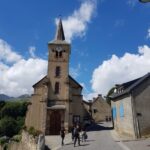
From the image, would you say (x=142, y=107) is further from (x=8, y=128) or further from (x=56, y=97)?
(x=8, y=128)

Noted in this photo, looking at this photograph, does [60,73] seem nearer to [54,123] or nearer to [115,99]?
[54,123]

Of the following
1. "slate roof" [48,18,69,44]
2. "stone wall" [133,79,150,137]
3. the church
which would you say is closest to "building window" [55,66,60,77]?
the church

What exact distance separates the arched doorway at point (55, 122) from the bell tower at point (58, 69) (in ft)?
8.75

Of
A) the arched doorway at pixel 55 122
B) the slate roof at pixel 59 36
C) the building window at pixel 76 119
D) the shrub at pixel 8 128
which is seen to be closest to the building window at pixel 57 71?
the slate roof at pixel 59 36

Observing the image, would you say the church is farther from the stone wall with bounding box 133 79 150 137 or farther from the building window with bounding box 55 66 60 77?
the stone wall with bounding box 133 79 150 137

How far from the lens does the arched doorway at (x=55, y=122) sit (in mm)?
36125

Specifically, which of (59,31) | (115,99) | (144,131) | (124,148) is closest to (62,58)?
(59,31)

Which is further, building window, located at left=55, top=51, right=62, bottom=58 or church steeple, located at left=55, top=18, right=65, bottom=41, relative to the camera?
church steeple, located at left=55, top=18, right=65, bottom=41

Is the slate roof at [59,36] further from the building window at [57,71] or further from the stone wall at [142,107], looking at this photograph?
the stone wall at [142,107]

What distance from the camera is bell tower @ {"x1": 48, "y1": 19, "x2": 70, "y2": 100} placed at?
37.8 metres

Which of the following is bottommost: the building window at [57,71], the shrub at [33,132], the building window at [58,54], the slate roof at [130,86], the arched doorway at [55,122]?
the shrub at [33,132]

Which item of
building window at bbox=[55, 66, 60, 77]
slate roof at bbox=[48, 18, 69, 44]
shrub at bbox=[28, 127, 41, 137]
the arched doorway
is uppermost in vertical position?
slate roof at bbox=[48, 18, 69, 44]

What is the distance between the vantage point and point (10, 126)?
4609cm

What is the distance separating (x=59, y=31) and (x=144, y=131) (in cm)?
2830
